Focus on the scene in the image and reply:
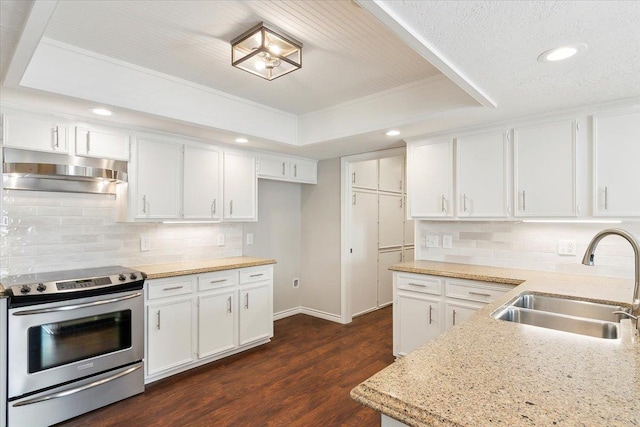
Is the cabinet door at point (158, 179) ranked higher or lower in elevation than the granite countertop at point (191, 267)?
higher

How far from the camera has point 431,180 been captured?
333cm

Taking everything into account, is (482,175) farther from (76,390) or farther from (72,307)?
(76,390)

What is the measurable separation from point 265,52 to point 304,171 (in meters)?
2.49

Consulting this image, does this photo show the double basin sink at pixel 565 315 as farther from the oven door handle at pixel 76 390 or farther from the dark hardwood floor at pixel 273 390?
the oven door handle at pixel 76 390

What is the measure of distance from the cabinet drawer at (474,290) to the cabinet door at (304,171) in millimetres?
2344

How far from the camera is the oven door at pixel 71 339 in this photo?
2227mm

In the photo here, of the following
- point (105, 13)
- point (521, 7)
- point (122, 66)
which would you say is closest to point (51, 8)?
point (105, 13)

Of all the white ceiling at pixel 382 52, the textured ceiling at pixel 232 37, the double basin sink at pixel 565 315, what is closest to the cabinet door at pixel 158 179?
the white ceiling at pixel 382 52

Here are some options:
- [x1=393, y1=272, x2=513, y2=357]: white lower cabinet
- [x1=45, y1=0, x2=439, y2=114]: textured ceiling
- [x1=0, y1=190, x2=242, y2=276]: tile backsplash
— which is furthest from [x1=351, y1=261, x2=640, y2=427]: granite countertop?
[x1=0, y1=190, x2=242, y2=276]: tile backsplash

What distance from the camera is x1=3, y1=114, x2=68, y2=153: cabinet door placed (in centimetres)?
244

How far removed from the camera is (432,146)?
3.32m

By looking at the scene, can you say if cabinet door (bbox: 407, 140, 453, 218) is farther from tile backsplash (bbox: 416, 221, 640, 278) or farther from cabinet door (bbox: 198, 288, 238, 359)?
cabinet door (bbox: 198, 288, 238, 359)

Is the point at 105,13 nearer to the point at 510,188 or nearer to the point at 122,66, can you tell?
the point at 122,66

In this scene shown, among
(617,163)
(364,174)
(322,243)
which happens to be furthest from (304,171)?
(617,163)
